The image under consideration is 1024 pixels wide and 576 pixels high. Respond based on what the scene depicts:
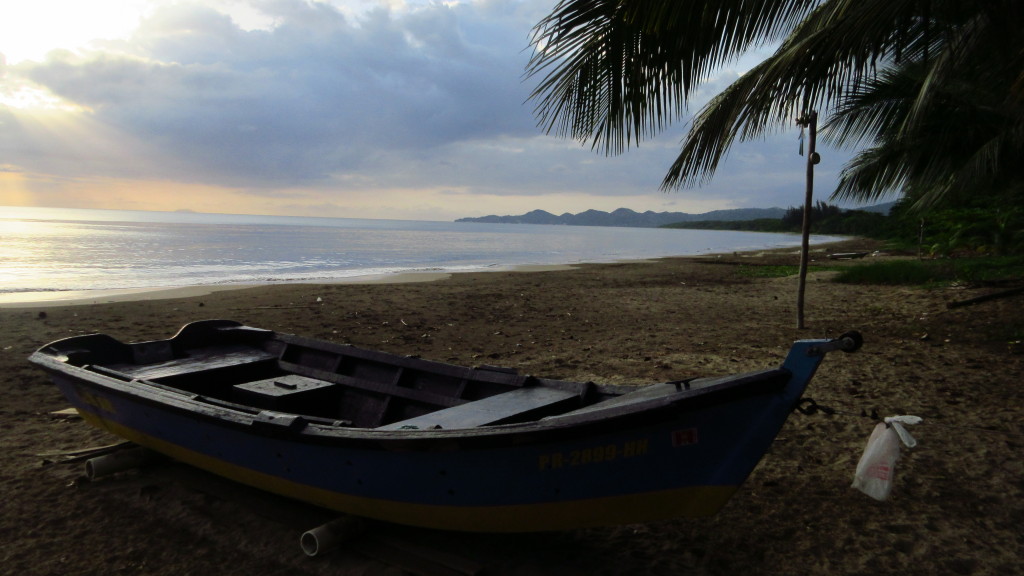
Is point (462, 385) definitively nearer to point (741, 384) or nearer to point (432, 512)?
point (432, 512)

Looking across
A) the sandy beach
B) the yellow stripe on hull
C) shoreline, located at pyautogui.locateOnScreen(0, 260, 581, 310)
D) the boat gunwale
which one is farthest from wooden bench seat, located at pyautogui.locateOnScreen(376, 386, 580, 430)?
shoreline, located at pyautogui.locateOnScreen(0, 260, 581, 310)

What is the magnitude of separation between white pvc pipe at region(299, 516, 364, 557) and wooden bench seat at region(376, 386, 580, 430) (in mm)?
613

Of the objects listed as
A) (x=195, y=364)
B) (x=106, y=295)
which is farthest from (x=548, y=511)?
(x=106, y=295)

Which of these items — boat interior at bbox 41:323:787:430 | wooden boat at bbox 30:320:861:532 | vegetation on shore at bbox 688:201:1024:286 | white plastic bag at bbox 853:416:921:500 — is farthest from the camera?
vegetation on shore at bbox 688:201:1024:286

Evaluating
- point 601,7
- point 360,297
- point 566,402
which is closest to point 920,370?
point 566,402

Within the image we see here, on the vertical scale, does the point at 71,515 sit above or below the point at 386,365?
below

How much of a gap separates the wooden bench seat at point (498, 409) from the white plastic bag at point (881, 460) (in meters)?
1.77

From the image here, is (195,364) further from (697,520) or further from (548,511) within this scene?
(697,520)

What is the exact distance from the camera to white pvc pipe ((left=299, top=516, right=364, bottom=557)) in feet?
11.2

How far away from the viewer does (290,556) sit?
3.57m

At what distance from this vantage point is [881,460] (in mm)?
3350

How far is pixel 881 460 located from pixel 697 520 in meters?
1.21

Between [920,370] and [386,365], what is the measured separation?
6.32 m

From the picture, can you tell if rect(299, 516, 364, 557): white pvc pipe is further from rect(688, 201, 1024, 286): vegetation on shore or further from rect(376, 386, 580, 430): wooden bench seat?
rect(688, 201, 1024, 286): vegetation on shore
